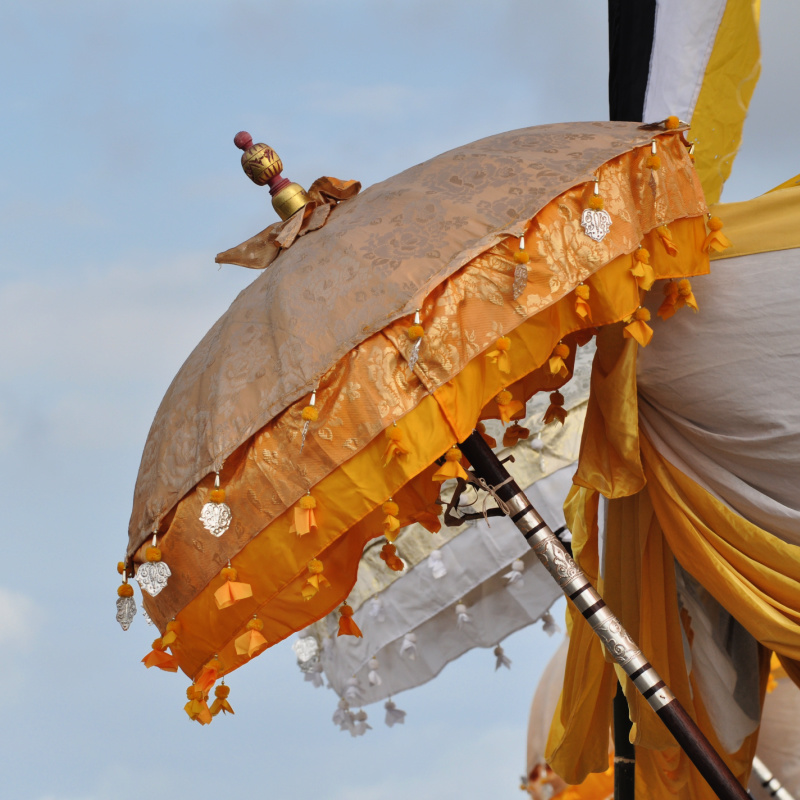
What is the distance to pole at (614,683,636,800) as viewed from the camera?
2.34 m

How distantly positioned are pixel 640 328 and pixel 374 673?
2.17m

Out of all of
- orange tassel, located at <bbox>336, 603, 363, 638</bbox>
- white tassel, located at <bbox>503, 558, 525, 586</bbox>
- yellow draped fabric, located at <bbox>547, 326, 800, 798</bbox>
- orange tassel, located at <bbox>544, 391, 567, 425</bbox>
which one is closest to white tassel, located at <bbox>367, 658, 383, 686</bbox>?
white tassel, located at <bbox>503, 558, 525, 586</bbox>

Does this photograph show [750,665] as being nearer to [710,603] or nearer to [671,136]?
[710,603]

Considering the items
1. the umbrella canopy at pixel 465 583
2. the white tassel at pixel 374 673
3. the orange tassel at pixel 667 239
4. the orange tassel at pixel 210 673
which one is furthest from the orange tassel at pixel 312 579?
the white tassel at pixel 374 673

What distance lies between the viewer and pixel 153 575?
171 centimetres

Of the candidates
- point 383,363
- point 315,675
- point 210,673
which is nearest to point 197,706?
point 210,673

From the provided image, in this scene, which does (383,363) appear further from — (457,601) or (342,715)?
(342,715)

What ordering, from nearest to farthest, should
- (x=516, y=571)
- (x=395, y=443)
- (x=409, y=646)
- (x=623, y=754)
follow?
(x=395, y=443)
(x=623, y=754)
(x=516, y=571)
(x=409, y=646)

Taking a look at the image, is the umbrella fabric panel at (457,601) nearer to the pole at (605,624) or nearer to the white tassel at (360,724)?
the white tassel at (360,724)

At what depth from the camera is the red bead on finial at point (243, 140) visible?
6.69 ft

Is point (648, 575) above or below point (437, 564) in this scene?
below

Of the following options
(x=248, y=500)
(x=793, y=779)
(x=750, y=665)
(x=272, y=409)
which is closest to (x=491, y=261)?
(x=272, y=409)

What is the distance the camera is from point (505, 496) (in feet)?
5.98

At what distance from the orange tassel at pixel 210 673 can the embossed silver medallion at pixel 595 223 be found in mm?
990
